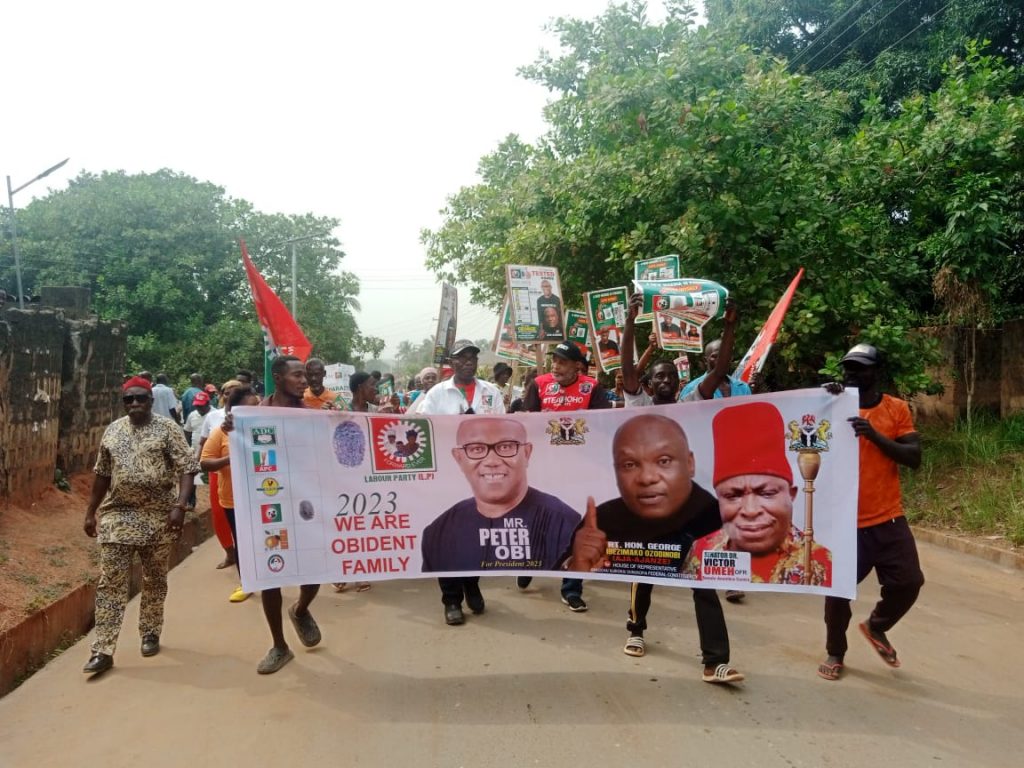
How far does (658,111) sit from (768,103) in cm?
124

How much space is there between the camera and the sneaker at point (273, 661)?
4.49m

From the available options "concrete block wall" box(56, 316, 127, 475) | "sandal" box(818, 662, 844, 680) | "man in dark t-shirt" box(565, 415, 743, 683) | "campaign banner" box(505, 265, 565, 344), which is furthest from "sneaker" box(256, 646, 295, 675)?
"concrete block wall" box(56, 316, 127, 475)

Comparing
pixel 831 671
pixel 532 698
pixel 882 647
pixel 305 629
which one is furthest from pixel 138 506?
pixel 882 647

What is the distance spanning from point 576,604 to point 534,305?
367 cm

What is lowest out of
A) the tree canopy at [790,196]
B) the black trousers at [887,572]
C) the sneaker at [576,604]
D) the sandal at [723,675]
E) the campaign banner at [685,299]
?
the sneaker at [576,604]

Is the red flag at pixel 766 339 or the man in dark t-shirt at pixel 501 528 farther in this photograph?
the red flag at pixel 766 339

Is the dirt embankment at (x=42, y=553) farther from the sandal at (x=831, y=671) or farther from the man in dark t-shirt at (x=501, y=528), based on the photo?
the sandal at (x=831, y=671)

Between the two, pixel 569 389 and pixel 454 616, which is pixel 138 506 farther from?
pixel 569 389

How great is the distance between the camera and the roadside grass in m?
7.93

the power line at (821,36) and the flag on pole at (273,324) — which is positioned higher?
the power line at (821,36)

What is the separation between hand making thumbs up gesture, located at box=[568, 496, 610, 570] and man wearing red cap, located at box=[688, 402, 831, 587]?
1.53 ft

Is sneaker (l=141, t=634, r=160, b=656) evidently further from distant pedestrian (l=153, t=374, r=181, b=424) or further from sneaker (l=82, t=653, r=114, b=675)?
distant pedestrian (l=153, t=374, r=181, b=424)

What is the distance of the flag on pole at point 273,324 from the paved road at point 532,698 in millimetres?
2075

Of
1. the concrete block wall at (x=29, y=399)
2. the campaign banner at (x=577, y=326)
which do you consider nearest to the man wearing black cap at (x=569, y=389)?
the campaign banner at (x=577, y=326)
